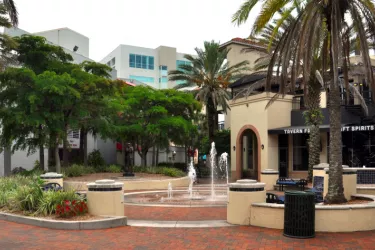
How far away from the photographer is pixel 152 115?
26719 millimetres

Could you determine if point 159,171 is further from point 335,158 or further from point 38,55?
point 335,158

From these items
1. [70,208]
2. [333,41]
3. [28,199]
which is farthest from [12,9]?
[333,41]

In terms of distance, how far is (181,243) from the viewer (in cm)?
832

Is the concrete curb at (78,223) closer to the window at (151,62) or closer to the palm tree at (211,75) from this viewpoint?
the palm tree at (211,75)

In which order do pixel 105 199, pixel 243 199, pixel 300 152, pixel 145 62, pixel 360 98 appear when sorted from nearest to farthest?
pixel 243 199
pixel 105 199
pixel 360 98
pixel 300 152
pixel 145 62

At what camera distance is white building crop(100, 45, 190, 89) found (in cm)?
6241

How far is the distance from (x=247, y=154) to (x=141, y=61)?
118ft

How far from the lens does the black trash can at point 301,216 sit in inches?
340

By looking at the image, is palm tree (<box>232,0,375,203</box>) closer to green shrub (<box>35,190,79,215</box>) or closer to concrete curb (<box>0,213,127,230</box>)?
concrete curb (<box>0,213,127,230</box>)

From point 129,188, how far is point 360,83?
16.4m

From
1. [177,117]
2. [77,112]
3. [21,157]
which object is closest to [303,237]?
[77,112]

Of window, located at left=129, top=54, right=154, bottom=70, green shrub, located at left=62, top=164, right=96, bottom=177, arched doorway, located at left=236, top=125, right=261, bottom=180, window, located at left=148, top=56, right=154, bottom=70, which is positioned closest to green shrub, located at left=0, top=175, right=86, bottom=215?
green shrub, located at left=62, top=164, right=96, bottom=177

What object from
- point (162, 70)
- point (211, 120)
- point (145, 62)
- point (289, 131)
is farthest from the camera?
point (162, 70)

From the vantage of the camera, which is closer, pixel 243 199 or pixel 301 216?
pixel 301 216
